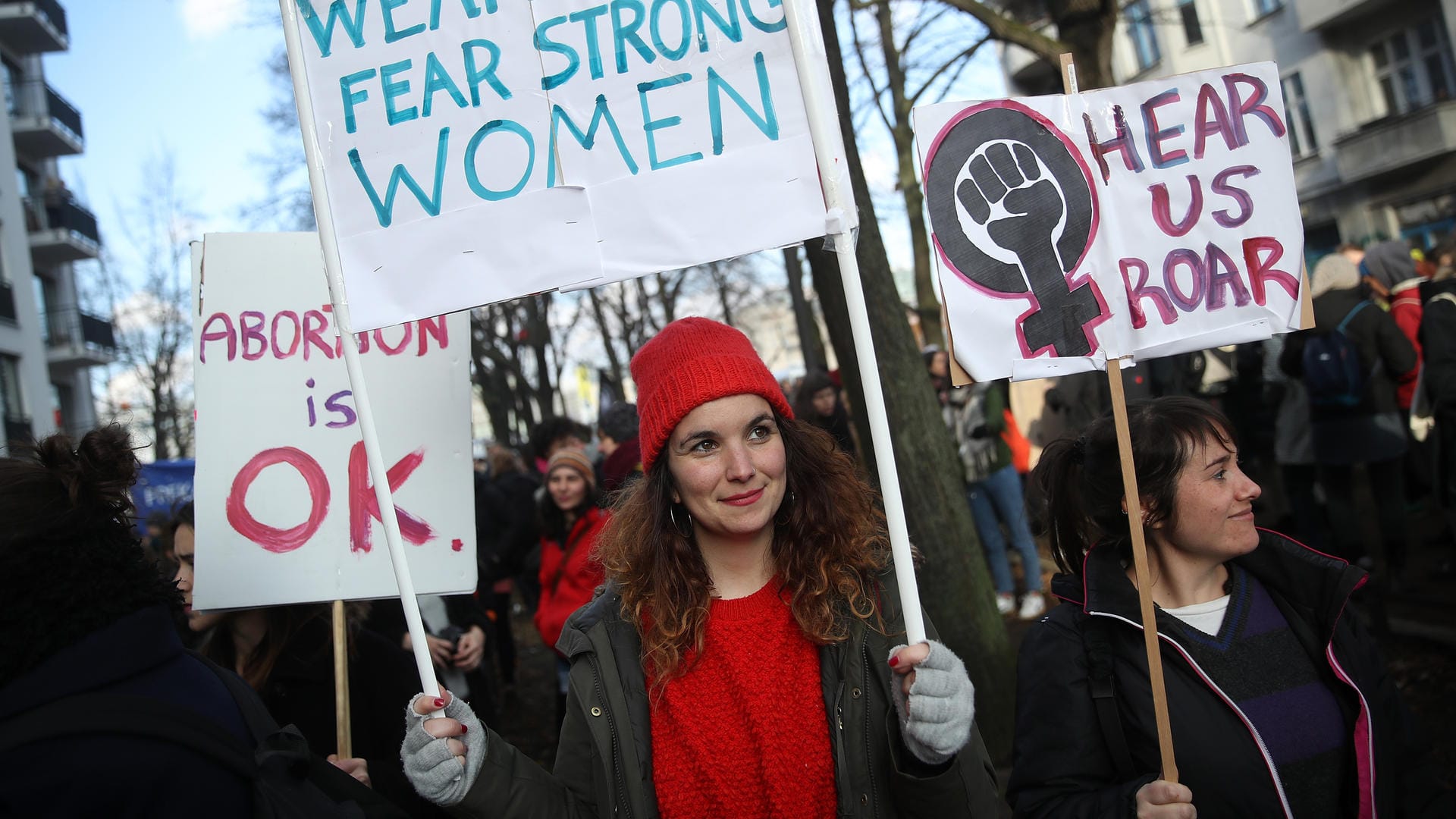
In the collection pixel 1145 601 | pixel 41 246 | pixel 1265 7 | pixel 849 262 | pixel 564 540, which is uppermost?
pixel 41 246

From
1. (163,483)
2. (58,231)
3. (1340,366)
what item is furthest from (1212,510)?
(58,231)

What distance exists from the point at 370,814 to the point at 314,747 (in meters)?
1.07

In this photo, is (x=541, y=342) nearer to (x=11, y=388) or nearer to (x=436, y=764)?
(x=11, y=388)

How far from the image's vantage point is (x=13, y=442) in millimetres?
1838

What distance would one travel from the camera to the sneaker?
708 cm

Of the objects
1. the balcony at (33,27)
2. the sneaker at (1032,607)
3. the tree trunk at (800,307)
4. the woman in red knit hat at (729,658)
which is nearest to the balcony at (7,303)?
the balcony at (33,27)

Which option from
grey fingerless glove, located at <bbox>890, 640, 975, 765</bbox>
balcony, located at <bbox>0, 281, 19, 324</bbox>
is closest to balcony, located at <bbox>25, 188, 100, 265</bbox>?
balcony, located at <bbox>0, 281, 19, 324</bbox>

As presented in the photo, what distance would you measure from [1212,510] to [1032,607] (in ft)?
16.3

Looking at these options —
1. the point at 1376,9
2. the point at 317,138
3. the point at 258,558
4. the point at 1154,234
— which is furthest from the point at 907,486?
the point at 1376,9

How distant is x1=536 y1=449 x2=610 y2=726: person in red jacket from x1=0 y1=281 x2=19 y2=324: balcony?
24.8 meters

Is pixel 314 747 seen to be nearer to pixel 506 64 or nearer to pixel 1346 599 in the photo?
pixel 506 64

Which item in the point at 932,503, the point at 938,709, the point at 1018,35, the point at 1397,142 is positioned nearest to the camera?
the point at 938,709

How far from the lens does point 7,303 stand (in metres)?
24.8

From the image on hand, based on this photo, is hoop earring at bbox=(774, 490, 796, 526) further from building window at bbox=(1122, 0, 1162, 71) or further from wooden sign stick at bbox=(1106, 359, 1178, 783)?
building window at bbox=(1122, 0, 1162, 71)
